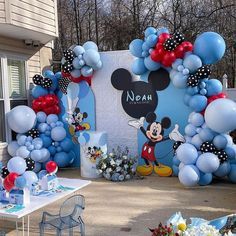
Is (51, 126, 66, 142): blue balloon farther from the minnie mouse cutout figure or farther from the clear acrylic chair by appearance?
the clear acrylic chair

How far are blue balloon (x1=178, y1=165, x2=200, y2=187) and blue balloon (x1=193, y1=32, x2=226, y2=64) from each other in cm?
198

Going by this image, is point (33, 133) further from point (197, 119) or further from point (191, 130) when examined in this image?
point (197, 119)

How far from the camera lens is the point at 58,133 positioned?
25.5 feet

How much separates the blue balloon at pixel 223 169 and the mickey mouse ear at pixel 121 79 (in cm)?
260

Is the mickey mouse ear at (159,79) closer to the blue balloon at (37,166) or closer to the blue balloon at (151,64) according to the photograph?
the blue balloon at (151,64)

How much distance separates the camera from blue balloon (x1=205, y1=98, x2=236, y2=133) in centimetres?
600

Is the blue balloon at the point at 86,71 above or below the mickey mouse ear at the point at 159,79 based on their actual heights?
Answer: above

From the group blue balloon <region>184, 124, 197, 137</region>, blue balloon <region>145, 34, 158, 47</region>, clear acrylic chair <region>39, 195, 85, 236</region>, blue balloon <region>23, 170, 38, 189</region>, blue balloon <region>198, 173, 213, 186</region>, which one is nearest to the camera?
clear acrylic chair <region>39, 195, 85, 236</region>

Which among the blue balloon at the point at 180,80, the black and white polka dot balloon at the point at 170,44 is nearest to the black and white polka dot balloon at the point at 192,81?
the blue balloon at the point at 180,80

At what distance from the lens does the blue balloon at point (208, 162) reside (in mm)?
6090

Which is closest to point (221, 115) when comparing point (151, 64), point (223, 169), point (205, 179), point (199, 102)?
point (199, 102)

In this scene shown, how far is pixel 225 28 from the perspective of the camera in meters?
18.5

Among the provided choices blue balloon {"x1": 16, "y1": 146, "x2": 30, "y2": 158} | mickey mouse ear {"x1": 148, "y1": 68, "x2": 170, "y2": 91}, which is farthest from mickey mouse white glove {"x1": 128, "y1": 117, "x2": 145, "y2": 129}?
blue balloon {"x1": 16, "y1": 146, "x2": 30, "y2": 158}

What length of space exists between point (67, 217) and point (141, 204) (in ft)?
6.60
